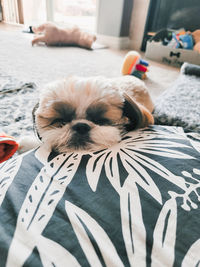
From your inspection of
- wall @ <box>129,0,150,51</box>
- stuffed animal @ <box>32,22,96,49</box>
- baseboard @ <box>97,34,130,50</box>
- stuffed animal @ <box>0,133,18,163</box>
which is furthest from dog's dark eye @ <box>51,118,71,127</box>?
wall @ <box>129,0,150,51</box>

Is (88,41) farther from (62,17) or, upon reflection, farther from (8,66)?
(62,17)

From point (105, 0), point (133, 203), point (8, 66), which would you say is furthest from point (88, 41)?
point (133, 203)

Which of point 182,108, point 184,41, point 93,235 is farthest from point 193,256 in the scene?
point 184,41

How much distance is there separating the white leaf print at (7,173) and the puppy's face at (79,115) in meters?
0.13

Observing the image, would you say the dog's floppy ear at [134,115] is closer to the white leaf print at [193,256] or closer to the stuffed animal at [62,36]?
the white leaf print at [193,256]

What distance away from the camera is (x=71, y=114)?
734 millimetres

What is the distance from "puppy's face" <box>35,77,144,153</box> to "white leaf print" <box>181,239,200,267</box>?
380 millimetres

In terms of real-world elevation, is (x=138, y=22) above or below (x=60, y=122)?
above

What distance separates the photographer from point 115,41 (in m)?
3.78

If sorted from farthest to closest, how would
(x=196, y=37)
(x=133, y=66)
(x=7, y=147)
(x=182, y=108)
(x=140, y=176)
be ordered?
(x=196, y=37)
(x=133, y=66)
(x=182, y=108)
(x=7, y=147)
(x=140, y=176)

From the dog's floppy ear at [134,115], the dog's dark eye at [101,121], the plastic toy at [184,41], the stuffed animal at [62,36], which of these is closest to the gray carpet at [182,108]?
the dog's floppy ear at [134,115]

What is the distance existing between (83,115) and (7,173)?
Result: 324 mm

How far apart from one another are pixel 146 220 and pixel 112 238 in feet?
0.25

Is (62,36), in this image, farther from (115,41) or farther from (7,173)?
(7,173)
